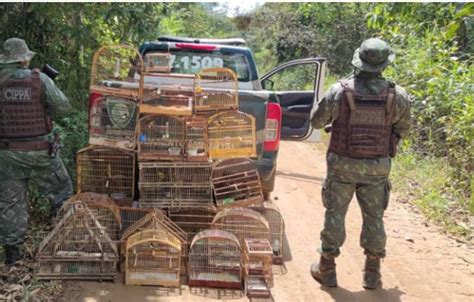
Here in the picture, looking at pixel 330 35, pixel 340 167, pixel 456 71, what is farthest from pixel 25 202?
pixel 330 35

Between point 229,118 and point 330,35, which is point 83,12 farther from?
point 330,35

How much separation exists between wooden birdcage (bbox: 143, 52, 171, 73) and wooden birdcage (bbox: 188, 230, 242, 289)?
7.28 feet

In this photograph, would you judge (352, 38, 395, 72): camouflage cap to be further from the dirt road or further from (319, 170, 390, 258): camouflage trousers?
the dirt road

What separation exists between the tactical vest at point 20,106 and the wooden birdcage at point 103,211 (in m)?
0.67

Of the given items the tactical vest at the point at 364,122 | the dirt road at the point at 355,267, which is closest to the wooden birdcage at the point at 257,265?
the dirt road at the point at 355,267

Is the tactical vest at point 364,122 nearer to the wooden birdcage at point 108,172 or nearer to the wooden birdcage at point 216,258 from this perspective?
the wooden birdcage at point 216,258

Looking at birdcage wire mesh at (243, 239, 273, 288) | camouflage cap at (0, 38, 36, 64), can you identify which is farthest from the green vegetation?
A: birdcage wire mesh at (243, 239, 273, 288)

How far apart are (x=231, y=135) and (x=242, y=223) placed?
32.8 inches

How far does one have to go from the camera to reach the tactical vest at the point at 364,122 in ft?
13.6

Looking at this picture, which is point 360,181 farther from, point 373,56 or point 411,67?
point 411,67

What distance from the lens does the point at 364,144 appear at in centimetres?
421

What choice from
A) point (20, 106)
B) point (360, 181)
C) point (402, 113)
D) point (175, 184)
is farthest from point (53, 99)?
point (402, 113)

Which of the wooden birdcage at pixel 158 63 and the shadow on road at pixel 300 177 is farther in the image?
the shadow on road at pixel 300 177

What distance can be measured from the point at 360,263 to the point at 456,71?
4.37 metres
